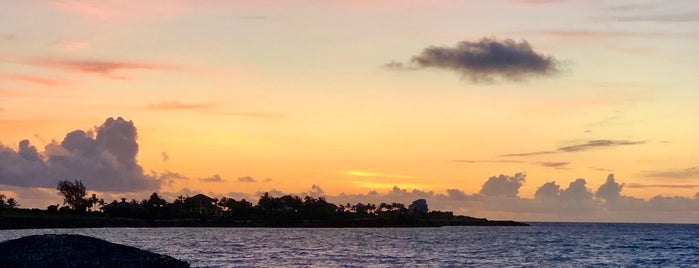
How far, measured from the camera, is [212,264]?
8506 centimetres

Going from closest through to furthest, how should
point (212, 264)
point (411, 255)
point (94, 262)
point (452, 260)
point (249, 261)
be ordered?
point (94, 262) → point (212, 264) → point (249, 261) → point (452, 260) → point (411, 255)

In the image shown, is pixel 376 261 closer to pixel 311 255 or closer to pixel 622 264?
pixel 311 255

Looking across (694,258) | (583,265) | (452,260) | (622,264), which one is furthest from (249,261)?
(694,258)

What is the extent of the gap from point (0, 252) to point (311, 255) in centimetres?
5756

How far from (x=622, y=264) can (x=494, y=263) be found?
17195mm

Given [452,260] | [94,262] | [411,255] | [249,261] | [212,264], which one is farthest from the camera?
[411,255]

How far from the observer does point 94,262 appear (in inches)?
1948

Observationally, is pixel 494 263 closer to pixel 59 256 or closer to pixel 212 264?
pixel 212 264

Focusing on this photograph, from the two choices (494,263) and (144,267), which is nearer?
(144,267)

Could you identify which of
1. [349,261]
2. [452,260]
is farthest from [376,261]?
[452,260]

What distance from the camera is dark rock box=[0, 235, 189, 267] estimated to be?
162 feet

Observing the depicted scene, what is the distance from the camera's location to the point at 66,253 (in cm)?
4975

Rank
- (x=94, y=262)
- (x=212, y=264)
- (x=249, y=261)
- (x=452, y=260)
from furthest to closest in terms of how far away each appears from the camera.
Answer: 1. (x=452, y=260)
2. (x=249, y=261)
3. (x=212, y=264)
4. (x=94, y=262)

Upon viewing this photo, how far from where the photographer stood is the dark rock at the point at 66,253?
49312 mm
